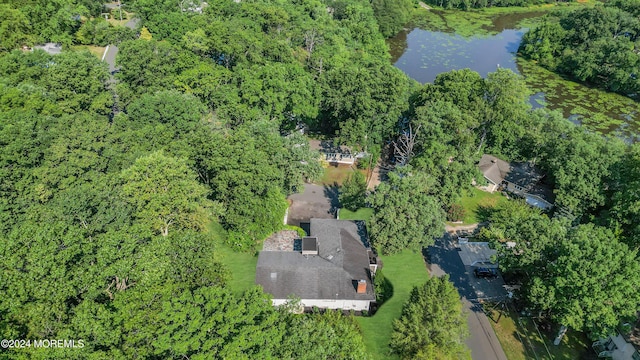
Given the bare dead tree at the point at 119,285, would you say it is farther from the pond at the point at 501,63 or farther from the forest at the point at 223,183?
the pond at the point at 501,63

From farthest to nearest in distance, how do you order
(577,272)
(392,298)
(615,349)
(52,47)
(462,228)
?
(52,47) < (462,228) < (392,298) < (615,349) < (577,272)

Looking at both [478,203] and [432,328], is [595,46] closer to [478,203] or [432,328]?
[478,203]

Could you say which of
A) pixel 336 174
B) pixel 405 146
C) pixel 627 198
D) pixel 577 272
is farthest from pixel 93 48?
pixel 627 198

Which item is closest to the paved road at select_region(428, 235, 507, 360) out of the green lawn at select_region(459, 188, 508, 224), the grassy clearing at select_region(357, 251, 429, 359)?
the grassy clearing at select_region(357, 251, 429, 359)

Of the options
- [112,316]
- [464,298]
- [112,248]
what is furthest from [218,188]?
[464,298]

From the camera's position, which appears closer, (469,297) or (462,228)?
(469,297)

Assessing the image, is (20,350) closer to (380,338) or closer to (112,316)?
(112,316)

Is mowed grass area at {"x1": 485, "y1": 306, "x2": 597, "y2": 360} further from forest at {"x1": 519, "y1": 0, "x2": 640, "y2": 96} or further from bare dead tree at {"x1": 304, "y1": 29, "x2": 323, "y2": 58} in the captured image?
forest at {"x1": 519, "y1": 0, "x2": 640, "y2": 96}
